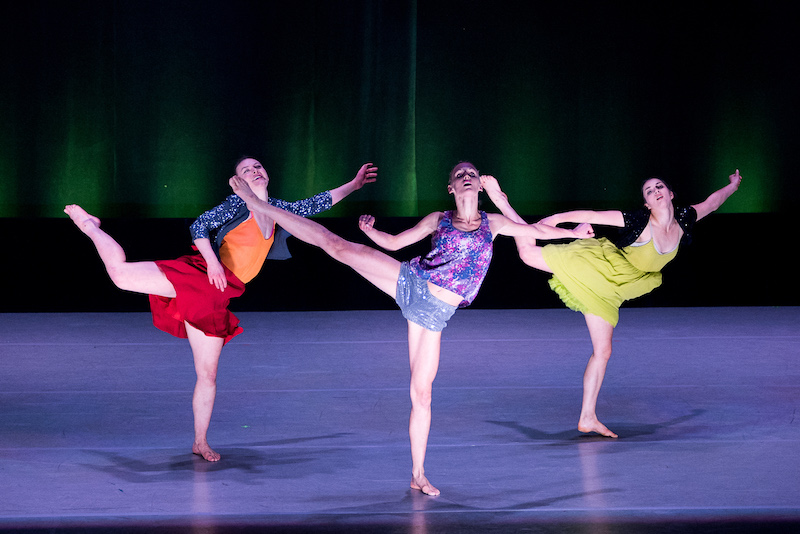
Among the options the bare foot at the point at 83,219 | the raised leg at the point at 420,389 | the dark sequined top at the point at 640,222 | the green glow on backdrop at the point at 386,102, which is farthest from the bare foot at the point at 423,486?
the green glow on backdrop at the point at 386,102

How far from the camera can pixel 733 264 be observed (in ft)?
25.1

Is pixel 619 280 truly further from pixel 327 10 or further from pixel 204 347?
pixel 327 10

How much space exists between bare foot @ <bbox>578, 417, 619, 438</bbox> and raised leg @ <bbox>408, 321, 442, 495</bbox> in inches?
37.6

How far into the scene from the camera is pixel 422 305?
2.98m

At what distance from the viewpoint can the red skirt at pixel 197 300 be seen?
131 inches

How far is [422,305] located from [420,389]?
0.94 feet

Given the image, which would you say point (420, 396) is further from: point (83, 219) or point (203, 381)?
point (83, 219)

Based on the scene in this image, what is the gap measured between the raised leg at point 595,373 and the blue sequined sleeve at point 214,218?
1.52 meters

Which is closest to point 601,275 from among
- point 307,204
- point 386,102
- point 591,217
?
point 591,217

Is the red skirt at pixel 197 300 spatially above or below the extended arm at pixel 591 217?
below

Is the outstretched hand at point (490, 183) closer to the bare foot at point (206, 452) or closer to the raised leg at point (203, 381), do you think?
the raised leg at point (203, 381)

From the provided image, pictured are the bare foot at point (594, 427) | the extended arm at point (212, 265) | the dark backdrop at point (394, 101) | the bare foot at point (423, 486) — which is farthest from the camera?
the dark backdrop at point (394, 101)

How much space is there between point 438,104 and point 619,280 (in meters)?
4.63

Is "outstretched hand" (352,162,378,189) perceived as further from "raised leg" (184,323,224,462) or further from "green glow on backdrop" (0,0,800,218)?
"green glow on backdrop" (0,0,800,218)
